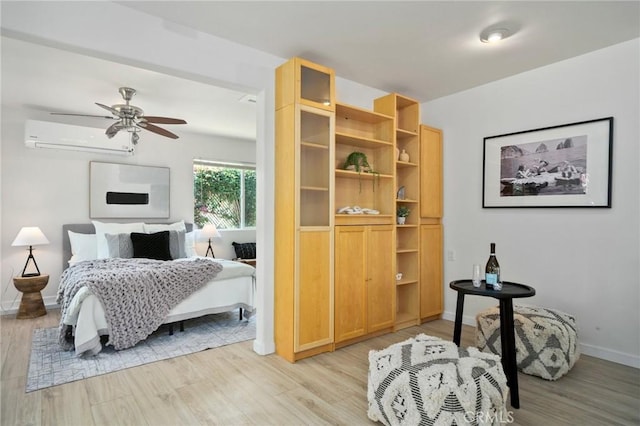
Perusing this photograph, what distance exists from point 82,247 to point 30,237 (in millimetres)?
540

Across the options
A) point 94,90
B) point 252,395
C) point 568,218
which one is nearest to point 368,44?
point 568,218

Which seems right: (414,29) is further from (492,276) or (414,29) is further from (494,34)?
(492,276)

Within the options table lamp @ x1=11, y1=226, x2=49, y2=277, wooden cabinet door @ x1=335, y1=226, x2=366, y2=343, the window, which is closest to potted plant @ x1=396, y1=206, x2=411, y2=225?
wooden cabinet door @ x1=335, y1=226, x2=366, y2=343

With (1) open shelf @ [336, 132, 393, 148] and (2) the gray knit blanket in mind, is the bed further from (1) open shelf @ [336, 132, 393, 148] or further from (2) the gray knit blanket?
(1) open shelf @ [336, 132, 393, 148]

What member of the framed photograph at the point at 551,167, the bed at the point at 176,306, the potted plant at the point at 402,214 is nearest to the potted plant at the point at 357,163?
the potted plant at the point at 402,214

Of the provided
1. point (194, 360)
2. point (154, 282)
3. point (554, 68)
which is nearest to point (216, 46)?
point (154, 282)

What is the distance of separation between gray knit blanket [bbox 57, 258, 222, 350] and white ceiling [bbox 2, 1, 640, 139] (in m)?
1.91

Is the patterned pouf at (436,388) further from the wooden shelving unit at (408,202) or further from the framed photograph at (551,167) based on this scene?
the framed photograph at (551,167)

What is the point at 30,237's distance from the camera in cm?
425

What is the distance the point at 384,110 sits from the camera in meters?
3.81

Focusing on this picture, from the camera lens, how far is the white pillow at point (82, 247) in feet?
15.0

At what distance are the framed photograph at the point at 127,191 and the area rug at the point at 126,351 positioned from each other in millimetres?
1872

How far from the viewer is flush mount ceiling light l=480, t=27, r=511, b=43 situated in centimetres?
268

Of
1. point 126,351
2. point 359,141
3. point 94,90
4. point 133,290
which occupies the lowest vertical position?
point 126,351
